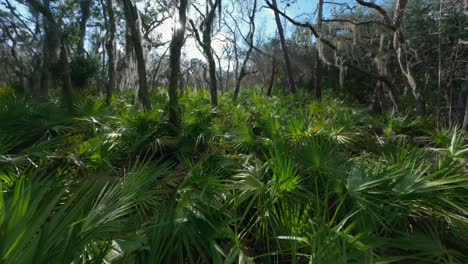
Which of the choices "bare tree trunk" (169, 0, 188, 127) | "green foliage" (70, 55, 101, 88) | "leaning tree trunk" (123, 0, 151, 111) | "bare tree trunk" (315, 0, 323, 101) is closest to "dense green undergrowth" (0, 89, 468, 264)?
"bare tree trunk" (169, 0, 188, 127)

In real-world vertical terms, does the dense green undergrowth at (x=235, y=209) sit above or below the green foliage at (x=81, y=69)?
below

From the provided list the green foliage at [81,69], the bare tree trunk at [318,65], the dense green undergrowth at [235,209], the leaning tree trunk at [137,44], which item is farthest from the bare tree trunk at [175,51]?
the green foliage at [81,69]

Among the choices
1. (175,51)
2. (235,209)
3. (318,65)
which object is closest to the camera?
(235,209)

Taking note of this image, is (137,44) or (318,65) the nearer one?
(137,44)

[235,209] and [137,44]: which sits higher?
[137,44]

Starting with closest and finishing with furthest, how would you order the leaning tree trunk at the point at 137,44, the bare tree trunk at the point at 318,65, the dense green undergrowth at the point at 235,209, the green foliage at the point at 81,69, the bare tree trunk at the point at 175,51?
the dense green undergrowth at the point at 235,209 → the bare tree trunk at the point at 175,51 → the leaning tree trunk at the point at 137,44 → the bare tree trunk at the point at 318,65 → the green foliage at the point at 81,69

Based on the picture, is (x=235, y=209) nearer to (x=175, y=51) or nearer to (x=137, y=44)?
(x=175, y=51)

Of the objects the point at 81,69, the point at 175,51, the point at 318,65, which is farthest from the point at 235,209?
the point at 81,69

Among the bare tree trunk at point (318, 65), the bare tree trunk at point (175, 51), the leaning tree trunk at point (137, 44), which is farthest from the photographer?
the bare tree trunk at point (318, 65)

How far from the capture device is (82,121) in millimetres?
4398

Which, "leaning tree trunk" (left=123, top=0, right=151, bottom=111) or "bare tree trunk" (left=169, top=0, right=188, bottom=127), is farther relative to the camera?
"leaning tree trunk" (left=123, top=0, right=151, bottom=111)

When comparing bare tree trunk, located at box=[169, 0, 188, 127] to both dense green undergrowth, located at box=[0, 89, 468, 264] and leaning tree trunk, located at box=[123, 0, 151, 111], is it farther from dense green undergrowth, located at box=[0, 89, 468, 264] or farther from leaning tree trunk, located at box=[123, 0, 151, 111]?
dense green undergrowth, located at box=[0, 89, 468, 264]

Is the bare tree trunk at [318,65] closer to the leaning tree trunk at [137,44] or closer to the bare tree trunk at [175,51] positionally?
the bare tree trunk at [175,51]

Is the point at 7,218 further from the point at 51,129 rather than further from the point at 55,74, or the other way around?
the point at 55,74
